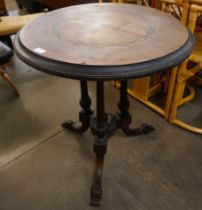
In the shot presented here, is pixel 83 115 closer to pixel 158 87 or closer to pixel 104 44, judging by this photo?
pixel 104 44

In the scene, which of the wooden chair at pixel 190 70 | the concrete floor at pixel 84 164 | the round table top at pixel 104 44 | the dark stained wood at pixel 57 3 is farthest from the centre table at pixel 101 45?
the dark stained wood at pixel 57 3

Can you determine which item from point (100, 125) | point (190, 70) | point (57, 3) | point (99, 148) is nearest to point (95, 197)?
point (99, 148)

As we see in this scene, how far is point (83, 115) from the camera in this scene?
1309mm

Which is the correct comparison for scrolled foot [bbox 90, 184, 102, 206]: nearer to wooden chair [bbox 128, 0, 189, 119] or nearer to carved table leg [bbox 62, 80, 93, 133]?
carved table leg [bbox 62, 80, 93, 133]

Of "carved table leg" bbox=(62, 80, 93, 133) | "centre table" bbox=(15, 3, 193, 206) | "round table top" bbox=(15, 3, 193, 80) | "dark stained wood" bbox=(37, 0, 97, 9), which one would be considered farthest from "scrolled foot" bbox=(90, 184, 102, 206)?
"dark stained wood" bbox=(37, 0, 97, 9)

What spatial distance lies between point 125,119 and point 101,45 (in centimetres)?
66

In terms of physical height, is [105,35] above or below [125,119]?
above

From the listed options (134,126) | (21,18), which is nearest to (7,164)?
(134,126)

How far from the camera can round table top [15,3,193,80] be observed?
25.8 inches

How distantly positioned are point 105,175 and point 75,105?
2.22 feet

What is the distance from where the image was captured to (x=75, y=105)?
1728mm

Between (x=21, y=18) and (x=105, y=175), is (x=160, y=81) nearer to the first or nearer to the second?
(x=105, y=175)

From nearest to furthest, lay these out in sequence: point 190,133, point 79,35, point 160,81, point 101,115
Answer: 1. point 79,35
2. point 101,115
3. point 190,133
4. point 160,81

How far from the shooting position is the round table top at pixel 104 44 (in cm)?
65
